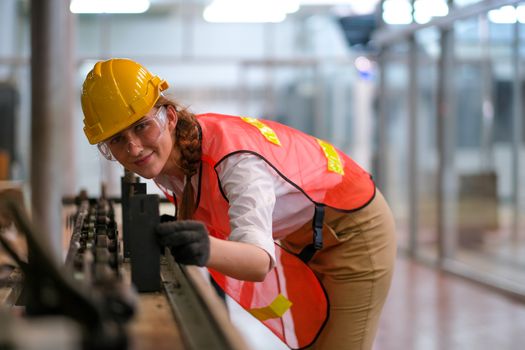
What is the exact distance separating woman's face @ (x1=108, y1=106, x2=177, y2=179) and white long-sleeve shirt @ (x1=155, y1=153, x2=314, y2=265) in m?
0.12

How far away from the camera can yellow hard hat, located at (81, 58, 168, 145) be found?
1590 mm

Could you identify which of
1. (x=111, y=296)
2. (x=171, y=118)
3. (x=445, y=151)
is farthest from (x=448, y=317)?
(x=111, y=296)

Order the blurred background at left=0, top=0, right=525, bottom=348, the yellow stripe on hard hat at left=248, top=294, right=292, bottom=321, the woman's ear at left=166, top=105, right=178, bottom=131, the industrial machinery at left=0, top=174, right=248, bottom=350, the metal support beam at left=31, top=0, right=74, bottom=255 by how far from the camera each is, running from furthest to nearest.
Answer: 1. the blurred background at left=0, top=0, right=525, bottom=348
2. the metal support beam at left=31, top=0, right=74, bottom=255
3. the yellow stripe on hard hat at left=248, top=294, right=292, bottom=321
4. the woman's ear at left=166, top=105, right=178, bottom=131
5. the industrial machinery at left=0, top=174, right=248, bottom=350

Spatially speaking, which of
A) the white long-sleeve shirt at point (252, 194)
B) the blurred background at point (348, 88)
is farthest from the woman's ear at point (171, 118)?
the blurred background at point (348, 88)

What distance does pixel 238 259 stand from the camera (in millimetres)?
1391

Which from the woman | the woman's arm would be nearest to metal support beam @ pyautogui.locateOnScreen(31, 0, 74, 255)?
the woman

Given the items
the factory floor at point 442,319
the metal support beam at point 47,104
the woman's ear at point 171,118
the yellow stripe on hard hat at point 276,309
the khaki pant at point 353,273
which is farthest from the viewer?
the factory floor at point 442,319

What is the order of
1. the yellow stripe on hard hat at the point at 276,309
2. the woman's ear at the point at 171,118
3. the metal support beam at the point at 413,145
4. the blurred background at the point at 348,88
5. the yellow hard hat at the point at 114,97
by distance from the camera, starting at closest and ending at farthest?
the yellow hard hat at the point at 114,97
the woman's ear at the point at 171,118
the yellow stripe on hard hat at the point at 276,309
the blurred background at the point at 348,88
the metal support beam at the point at 413,145

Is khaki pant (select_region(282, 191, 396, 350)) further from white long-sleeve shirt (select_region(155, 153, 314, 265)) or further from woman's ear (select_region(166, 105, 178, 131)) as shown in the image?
woman's ear (select_region(166, 105, 178, 131))

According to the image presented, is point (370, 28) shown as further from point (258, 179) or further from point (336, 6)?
point (258, 179)

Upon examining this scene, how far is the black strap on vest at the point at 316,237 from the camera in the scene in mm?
1861

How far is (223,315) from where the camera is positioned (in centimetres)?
112

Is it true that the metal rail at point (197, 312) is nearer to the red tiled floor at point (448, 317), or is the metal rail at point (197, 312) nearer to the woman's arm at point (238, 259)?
the woman's arm at point (238, 259)

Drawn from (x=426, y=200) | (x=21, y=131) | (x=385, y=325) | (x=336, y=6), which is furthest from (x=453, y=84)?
(x=21, y=131)
